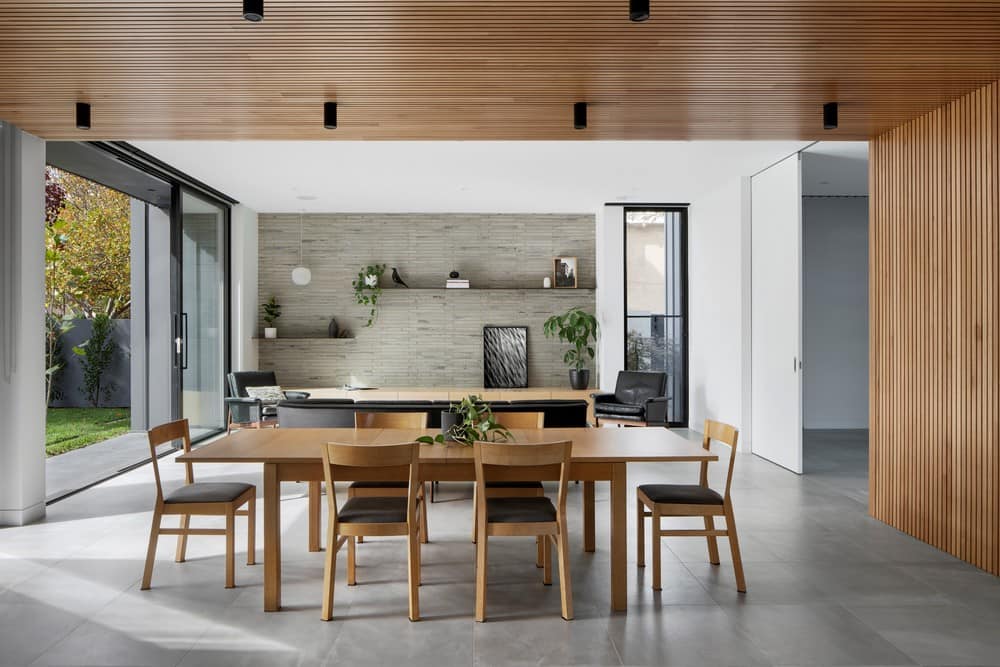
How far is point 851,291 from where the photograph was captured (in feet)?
29.6

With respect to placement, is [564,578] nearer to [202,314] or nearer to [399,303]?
[202,314]

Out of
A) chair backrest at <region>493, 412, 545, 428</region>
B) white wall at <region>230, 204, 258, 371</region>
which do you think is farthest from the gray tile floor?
white wall at <region>230, 204, 258, 371</region>

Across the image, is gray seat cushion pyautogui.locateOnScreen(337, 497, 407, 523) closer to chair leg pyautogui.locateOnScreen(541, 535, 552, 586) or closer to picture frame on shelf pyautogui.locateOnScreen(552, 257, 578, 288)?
chair leg pyautogui.locateOnScreen(541, 535, 552, 586)

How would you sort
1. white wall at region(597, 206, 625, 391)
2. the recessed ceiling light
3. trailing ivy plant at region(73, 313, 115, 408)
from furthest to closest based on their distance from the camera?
trailing ivy plant at region(73, 313, 115, 408), white wall at region(597, 206, 625, 391), the recessed ceiling light

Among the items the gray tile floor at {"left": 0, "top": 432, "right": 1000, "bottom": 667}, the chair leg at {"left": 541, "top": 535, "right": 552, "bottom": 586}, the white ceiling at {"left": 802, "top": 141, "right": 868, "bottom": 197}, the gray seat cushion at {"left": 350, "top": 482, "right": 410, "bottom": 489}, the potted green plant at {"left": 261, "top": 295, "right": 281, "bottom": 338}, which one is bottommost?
the gray tile floor at {"left": 0, "top": 432, "right": 1000, "bottom": 667}

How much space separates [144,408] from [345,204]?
399 centimetres

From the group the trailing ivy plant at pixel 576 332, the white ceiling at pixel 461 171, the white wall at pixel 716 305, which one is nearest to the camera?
the white ceiling at pixel 461 171

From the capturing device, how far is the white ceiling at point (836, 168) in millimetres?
6316

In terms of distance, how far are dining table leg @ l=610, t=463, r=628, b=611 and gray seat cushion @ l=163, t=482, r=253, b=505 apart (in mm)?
1981

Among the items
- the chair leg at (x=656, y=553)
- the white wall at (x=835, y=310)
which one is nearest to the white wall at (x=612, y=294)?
the white wall at (x=835, y=310)

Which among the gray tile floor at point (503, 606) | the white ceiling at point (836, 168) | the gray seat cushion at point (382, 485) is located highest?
the white ceiling at point (836, 168)

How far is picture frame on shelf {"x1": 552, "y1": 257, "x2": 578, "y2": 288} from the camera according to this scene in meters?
9.95

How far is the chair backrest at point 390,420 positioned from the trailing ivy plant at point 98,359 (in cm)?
867

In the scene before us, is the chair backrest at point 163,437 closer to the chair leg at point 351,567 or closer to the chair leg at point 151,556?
the chair leg at point 151,556
